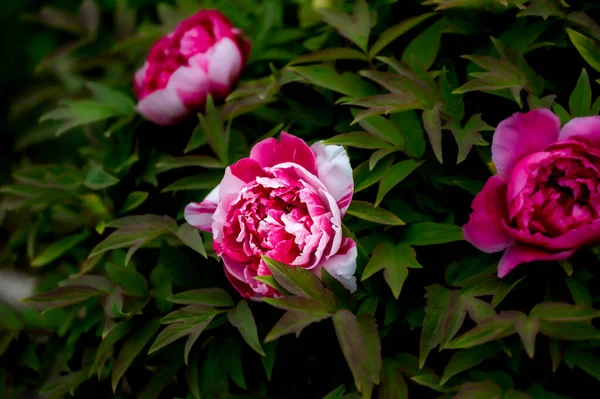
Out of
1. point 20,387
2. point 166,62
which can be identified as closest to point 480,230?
point 166,62

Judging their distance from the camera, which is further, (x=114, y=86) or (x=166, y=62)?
(x=114, y=86)

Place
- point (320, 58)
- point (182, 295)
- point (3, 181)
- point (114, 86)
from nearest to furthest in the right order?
point (182, 295), point (320, 58), point (114, 86), point (3, 181)

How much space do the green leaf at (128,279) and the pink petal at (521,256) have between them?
1.55 ft

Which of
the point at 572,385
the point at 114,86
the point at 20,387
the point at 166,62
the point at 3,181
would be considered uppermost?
the point at 166,62

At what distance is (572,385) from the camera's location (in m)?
0.79

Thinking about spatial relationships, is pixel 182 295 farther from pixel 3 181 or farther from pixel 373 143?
pixel 3 181

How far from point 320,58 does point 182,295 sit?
0.38m

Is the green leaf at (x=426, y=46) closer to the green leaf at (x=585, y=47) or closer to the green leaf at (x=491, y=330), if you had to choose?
the green leaf at (x=585, y=47)

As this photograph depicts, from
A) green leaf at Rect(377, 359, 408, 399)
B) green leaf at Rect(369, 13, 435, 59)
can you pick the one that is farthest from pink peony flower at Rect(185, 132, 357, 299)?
green leaf at Rect(369, 13, 435, 59)

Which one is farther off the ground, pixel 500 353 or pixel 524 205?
pixel 524 205

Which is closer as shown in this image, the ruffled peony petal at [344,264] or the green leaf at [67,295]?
the ruffled peony petal at [344,264]

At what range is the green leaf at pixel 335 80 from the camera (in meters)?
0.93

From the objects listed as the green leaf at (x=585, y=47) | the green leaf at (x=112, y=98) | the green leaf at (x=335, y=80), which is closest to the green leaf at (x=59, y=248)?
the green leaf at (x=112, y=98)

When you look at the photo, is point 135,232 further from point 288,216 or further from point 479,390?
point 479,390
